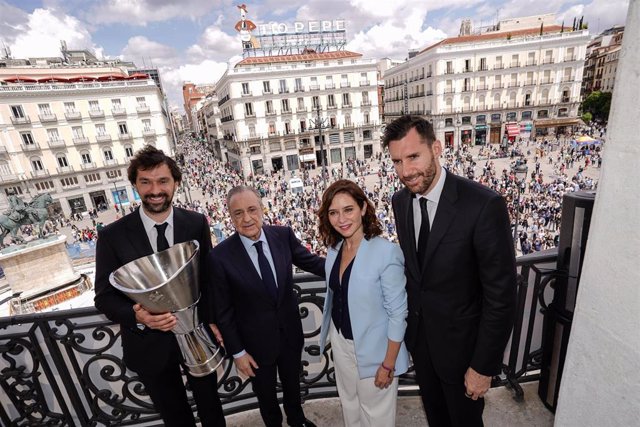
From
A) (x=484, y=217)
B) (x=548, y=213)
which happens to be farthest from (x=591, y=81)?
(x=484, y=217)

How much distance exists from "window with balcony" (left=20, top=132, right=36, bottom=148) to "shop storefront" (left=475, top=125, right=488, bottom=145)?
51.5 m

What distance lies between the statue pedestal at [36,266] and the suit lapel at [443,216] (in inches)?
549

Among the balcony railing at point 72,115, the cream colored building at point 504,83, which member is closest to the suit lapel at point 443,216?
the balcony railing at point 72,115

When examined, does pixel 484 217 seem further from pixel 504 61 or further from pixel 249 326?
pixel 504 61

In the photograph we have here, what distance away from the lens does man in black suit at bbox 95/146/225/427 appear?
2168mm

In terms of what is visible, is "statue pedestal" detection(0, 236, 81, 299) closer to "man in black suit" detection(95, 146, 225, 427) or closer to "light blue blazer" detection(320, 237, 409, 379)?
"man in black suit" detection(95, 146, 225, 427)

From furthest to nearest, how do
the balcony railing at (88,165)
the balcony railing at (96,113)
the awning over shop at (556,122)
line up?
the awning over shop at (556,122), the balcony railing at (88,165), the balcony railing at (96,113)

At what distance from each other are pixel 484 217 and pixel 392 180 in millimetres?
27055

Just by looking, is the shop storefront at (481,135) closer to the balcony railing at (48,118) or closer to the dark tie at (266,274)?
the dark tie at (266,274)

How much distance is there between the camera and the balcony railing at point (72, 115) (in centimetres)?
3316

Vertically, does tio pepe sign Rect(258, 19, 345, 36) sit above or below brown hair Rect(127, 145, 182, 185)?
above

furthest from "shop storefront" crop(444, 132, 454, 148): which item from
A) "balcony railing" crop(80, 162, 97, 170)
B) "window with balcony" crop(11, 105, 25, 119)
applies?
"window with balcony" crop(11, 105, 25, 119)

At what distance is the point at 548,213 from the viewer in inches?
672

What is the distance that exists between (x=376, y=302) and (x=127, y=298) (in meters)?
1.65
